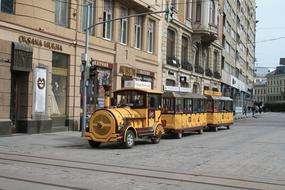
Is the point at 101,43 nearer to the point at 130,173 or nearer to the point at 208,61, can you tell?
the point at 130,173

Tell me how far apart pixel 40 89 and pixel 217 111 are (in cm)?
1512

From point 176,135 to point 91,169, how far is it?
1440 cm

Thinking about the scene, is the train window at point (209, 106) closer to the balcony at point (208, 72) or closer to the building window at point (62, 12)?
the building window at point (62, 12)

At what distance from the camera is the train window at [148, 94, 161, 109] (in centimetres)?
2273

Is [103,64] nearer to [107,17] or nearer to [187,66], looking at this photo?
[107,17]

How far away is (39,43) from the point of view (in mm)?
25266

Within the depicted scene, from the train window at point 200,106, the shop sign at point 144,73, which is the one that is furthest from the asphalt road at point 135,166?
the shop sign at point 144,73

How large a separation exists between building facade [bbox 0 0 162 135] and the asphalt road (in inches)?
124

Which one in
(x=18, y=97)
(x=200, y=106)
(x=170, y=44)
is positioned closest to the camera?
(x=18, y=97)

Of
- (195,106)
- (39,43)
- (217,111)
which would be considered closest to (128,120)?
(39,43)

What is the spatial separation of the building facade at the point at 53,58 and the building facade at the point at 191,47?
9.48m

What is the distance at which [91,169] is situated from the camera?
13375mm

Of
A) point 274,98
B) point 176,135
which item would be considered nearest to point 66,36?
point 176,135

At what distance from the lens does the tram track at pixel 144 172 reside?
1174cm
